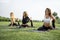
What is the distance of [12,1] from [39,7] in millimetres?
328

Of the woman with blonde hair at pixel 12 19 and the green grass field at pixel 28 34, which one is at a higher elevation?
the woman with blonde hair at pixel 12 19

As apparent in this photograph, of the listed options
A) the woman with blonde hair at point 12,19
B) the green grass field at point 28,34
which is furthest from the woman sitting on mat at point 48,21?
the woman with blonde hair at point 12,19

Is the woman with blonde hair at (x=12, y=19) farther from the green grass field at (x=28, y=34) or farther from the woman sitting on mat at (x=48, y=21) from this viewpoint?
the woman sitting on mat at (x=48, y=21)

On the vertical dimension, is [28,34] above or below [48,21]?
below

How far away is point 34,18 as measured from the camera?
6.46 feet

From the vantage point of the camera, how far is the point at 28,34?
188cm

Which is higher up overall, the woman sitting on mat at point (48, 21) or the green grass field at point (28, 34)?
the woman sitting on mat at point (48, 21)

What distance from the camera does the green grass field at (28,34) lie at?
6.01 ft

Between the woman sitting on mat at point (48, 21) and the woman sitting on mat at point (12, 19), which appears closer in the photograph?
the woman sitting on mat at point (48, 21)

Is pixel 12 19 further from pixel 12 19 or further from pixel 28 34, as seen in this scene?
pixel 28 34

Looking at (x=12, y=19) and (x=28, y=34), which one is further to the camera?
(x=12, y=19)

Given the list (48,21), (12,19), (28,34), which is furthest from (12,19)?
(48,21)

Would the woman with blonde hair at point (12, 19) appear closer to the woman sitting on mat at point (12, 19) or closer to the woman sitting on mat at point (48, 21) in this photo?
the woman sitting on mat at point (12, 19)

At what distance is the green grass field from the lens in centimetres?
183
